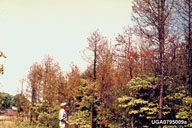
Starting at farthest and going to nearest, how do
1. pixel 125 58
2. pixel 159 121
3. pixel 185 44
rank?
1. pixel 125 58
2. pixel 185 44
3. pixel 159 121

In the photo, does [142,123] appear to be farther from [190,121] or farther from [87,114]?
[87,114]

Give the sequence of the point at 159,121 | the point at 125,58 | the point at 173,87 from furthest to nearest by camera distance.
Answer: the point at 125,58 < the point at 173,87 < the point at 159,121

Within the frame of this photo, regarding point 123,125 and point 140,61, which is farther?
point 140,61

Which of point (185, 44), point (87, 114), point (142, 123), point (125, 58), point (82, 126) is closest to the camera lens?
point (142, 123)

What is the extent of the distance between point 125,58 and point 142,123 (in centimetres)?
625

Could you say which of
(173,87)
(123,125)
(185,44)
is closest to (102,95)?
(123,125)

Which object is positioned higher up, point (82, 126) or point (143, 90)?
point (143, 90)

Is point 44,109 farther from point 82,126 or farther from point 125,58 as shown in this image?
point 125,58

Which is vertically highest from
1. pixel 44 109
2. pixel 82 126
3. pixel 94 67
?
pixel 94 67

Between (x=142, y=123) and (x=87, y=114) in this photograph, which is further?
(x=87, y=114)

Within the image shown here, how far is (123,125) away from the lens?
55.9 ft

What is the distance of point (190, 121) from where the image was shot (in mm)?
11211

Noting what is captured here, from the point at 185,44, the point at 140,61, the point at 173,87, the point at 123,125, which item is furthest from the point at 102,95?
the point at 185,44

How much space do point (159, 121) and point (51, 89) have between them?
13.0 meters
